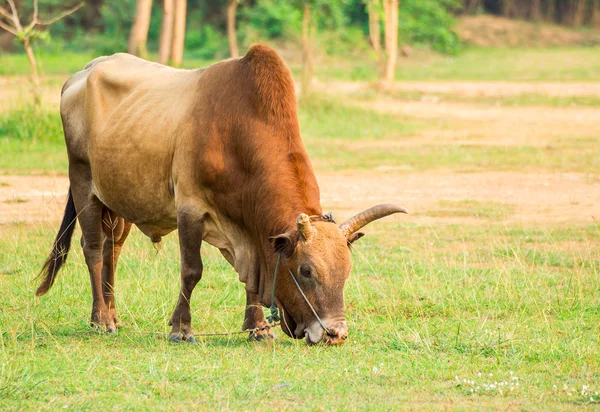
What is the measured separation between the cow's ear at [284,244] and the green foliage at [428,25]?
110 ft

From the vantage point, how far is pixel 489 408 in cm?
497

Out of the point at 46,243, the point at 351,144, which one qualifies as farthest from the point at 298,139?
the point at 351,144

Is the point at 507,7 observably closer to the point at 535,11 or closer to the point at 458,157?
the point at 535,11

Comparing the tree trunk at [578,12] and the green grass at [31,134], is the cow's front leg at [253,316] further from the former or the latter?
the tree trunk at [578,12]

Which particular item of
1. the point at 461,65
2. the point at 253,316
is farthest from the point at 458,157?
the point at 461,65

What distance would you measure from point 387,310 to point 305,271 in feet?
5.05

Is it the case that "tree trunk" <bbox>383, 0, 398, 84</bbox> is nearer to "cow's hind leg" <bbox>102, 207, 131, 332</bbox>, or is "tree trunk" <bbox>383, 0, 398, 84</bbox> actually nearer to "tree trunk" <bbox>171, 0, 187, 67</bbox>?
"tree trunk" <bbox>171, 0, 187, 67</bbox>

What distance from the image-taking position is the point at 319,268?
18.6ft

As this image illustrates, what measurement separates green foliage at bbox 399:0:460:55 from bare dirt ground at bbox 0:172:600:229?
25.6 m

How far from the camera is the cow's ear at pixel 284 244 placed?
18.8 feet

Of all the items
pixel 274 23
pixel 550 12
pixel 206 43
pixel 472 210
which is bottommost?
pixel 206 43

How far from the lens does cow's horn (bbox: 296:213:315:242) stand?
5.57m

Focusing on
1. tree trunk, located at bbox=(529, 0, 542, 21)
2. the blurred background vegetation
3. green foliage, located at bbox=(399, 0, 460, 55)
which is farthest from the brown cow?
tree trunk, located at bbox=(529, 0, 542, 21)

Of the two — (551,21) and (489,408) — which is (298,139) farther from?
(551,21)
